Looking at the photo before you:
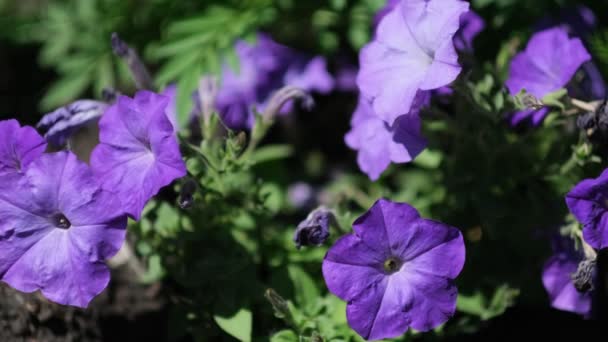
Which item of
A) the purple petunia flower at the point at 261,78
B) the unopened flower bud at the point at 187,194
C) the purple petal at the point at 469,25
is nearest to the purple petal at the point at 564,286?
the purple petal at the point at 469,25

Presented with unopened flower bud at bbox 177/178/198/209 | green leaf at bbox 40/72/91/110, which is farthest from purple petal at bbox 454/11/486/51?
green leaf at bbox 40/72/91/110

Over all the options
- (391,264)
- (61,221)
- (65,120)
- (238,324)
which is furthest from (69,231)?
(391,264)

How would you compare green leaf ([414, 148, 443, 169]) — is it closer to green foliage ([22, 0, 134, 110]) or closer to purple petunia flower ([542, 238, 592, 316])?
purple petunia flower ([542, 238, 592, 316])

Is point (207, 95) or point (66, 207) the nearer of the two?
point (66, 207)

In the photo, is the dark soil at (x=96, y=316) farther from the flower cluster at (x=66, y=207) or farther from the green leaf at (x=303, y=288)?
the green leaf at (x=303, y=288)

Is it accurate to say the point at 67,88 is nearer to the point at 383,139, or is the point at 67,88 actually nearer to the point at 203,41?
the point at 203,41

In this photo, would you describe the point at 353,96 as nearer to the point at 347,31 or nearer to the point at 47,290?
the point at 347,31
